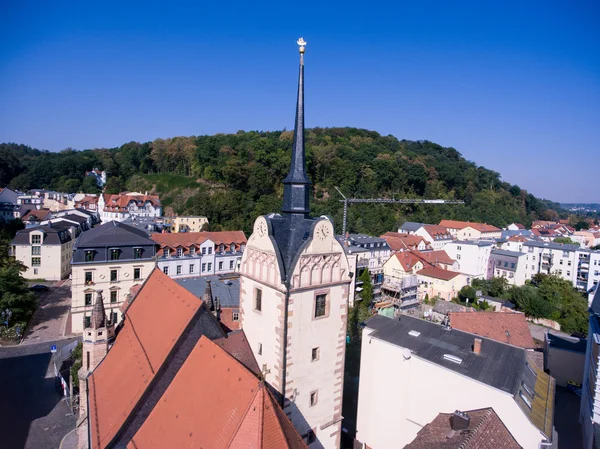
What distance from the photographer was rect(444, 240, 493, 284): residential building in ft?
181

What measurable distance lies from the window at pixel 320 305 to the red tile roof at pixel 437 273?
38.9 m

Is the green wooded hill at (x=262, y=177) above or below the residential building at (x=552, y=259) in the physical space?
above

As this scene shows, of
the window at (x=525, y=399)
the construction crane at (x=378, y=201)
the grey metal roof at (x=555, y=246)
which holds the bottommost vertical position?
the window at (x=525, y=399)

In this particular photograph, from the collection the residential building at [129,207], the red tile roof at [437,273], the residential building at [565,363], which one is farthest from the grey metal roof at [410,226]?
the residential building at [129,207]

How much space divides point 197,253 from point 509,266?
146ft

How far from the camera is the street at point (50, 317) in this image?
3111 centimetres

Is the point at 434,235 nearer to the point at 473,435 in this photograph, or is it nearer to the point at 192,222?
the point at 192,222

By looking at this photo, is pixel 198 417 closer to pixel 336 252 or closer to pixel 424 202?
pixel 336 252

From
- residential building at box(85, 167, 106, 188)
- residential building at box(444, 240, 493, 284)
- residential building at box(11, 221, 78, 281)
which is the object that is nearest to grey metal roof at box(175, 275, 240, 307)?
residential building at box(11, 221, 78, 281)

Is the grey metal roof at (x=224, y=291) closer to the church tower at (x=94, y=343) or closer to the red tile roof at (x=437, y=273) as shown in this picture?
the church tower at (x=94, y=343)

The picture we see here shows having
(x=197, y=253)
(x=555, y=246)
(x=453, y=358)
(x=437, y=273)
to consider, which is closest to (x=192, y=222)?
(x=197, y=253)

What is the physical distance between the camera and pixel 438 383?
650 inches

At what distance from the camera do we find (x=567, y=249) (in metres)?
58.8

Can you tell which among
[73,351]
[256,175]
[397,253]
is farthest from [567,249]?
[73,351]
